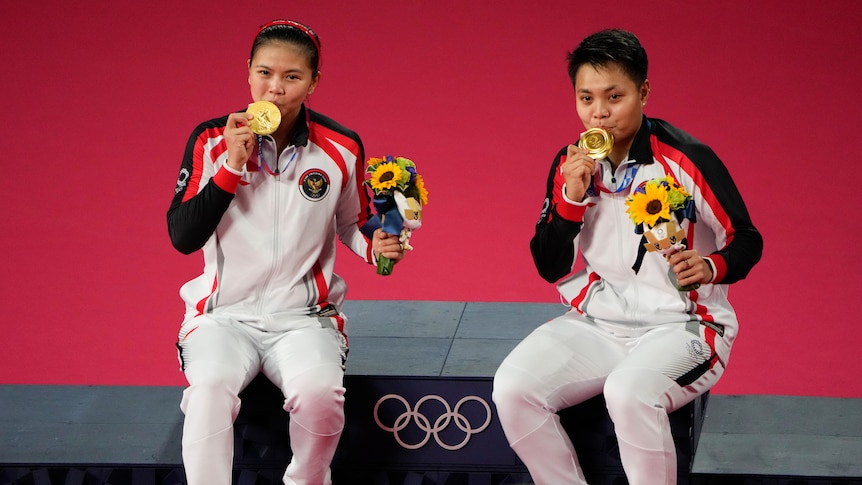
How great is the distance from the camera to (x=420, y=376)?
3.87 m

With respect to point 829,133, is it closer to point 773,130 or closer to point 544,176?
point 773,130

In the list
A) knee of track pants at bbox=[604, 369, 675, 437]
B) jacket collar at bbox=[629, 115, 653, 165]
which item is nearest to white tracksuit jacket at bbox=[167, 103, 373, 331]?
jacket collar at bbox=[629, 115, 653, 165]

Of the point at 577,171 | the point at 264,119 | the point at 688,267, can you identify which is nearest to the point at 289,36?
the point at 264,119

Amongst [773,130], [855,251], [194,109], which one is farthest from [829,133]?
[194,109]

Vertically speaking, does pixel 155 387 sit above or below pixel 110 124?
below

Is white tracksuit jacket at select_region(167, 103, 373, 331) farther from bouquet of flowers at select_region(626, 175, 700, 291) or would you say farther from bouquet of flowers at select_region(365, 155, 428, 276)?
bouquet of flowers at select_region(626, 175, 700, 291)

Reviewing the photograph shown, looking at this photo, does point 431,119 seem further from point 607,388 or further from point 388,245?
point 607,388

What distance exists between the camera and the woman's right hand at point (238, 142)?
3.56 metres

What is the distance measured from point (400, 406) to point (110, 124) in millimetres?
3824

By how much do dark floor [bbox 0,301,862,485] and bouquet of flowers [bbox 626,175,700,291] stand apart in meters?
0.81

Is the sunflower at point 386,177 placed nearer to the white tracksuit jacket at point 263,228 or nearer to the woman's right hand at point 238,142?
the white tracksuit jacket at point 263,228

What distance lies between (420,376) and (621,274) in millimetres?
710

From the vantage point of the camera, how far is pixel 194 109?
7.01 metres

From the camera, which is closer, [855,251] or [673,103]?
[855,251]
